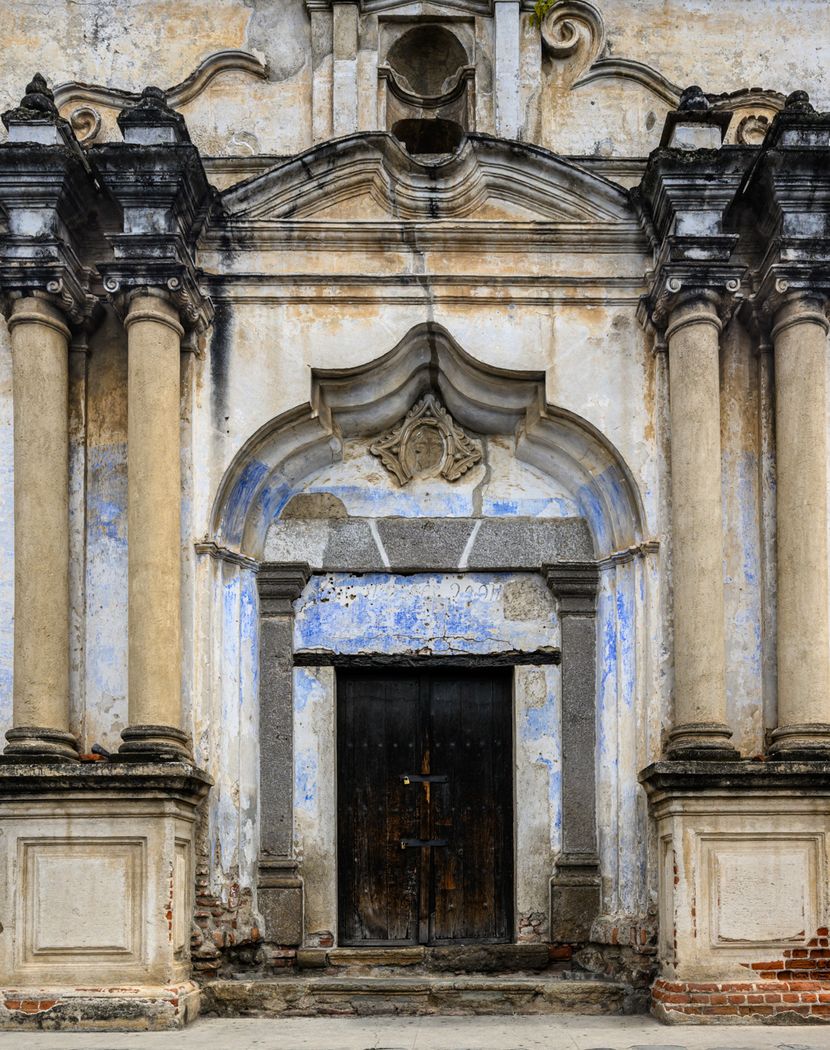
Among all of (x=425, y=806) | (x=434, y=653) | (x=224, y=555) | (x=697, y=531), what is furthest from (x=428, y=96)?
(x=425, y=806)

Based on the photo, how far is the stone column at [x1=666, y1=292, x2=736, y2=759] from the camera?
9719mm

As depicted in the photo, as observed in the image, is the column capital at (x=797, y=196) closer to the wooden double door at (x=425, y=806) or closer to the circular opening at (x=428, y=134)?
the circular opening at (x=428, y=134)

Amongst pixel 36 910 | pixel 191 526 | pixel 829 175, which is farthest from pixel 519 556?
pixel 36 910

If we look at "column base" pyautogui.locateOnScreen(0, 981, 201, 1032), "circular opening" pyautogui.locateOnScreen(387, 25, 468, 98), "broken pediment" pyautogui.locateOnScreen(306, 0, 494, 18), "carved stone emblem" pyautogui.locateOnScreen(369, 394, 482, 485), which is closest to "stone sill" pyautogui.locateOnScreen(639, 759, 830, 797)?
"carved stone emblem" pyautogui.locateOnScreen(369, 394, 482, 485)

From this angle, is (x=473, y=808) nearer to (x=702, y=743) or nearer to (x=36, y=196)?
(x=702, y=743)

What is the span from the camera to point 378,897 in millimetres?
10648

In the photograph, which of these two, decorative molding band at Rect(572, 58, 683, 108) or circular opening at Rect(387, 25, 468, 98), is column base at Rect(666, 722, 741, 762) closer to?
decorative molding band at Rect(572, 58, 683, 108)

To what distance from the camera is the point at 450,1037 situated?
8805 mm

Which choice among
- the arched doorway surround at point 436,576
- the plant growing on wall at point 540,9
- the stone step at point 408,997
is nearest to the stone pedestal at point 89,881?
the stone step at point 408,997

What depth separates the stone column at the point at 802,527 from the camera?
9.77 meters

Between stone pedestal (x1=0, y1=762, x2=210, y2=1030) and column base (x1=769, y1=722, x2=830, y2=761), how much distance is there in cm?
366

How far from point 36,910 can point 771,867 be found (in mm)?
4301

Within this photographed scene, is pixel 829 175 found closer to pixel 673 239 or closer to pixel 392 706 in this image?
pixel 673 239

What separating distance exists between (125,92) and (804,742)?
633 cm
